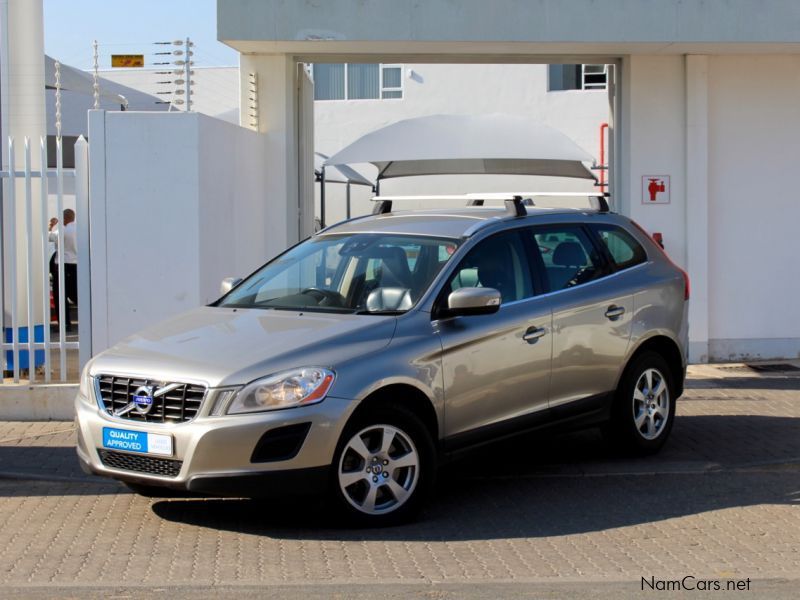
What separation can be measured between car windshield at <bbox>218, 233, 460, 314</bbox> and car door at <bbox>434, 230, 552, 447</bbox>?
9.0 inches

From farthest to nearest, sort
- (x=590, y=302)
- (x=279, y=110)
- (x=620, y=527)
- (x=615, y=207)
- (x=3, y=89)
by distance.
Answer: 1. (x=615, y=207)
2. (x=279, y=110)
3. (x=3, y=89)
4. (x=590, y=302)
5. (x=620, y=527)

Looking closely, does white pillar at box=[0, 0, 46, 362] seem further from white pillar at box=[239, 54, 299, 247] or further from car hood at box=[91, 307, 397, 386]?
car hood at box=[91, 307, 397, 386]

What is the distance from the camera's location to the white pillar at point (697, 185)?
12.8 m

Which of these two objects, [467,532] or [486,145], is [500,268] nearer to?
[467,532]

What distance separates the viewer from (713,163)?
12977 millimetres

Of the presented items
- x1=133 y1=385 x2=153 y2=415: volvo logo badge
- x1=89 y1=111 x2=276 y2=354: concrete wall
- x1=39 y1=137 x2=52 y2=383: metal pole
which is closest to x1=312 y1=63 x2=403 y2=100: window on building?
x1=89 y1=111 x2=276 y2=354: concrete wall

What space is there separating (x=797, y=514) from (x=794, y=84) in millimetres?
7314

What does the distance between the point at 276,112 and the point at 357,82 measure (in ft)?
56.6

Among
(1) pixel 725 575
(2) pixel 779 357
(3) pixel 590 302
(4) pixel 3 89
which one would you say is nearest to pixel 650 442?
(3) pixel 590 302

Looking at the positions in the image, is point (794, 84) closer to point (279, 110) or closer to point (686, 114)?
point (686, 114)

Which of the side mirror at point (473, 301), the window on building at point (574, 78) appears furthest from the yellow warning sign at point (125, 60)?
the side mirror at point (473, 301)

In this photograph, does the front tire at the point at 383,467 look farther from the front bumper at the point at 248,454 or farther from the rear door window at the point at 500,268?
the rear door window at the point at 500,268

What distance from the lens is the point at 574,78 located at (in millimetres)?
27609

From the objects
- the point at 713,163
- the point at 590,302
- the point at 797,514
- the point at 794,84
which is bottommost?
the point at 797,514
